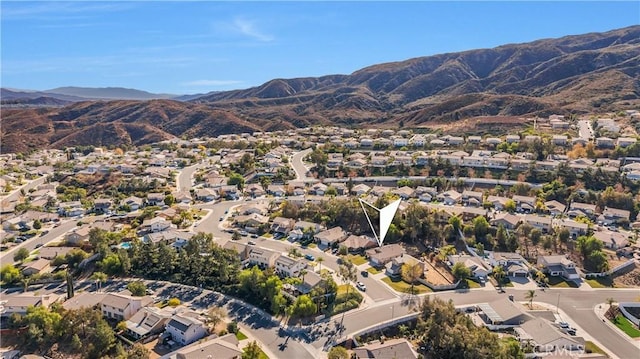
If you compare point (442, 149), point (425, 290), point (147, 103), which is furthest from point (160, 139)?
point (425, 290)

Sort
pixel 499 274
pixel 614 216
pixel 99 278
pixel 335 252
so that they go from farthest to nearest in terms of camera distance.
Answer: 1. pixel 614 216
2. pixel 335 252
3. pixel 99 278
4. pixel 499 274

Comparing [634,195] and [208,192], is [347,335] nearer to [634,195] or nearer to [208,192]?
[208,192]

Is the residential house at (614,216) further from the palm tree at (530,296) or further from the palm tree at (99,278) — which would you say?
the palm tree at (99,278)

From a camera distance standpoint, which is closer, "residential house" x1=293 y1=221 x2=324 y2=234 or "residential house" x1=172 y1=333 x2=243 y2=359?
"residential house" x1=172 y1=333 x2=243 y2=359

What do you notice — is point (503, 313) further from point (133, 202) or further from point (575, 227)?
point (133, 202)

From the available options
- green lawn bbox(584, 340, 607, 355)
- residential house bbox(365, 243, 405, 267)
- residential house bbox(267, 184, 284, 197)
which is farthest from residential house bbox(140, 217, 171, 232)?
green lawn bbox(584, 340, 607, 355)

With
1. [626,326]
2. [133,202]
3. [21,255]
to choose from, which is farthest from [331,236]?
[21,255]

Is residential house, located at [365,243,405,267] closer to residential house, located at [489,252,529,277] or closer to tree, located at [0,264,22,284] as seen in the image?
residential house, located at [489,252,529,277]
